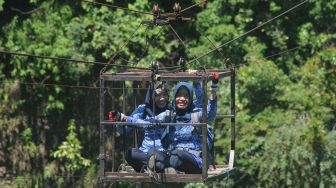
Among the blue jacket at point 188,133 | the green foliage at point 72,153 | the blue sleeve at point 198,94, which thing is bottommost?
the green foliage at point 72,153

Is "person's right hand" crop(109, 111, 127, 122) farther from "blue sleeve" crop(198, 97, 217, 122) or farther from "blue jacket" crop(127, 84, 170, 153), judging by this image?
"blue sleeve" crop(198, 97, 217, 122)

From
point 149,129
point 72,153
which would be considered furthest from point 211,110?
point 72,153

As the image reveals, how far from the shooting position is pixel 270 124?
1426cm

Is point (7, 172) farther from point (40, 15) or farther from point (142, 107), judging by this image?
point (142, 107)

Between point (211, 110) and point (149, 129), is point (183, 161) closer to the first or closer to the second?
point (149, 129)

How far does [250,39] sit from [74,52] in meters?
2.47

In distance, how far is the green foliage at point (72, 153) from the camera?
49.4 feet

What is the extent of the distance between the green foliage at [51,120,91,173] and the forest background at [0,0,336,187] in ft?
0.07

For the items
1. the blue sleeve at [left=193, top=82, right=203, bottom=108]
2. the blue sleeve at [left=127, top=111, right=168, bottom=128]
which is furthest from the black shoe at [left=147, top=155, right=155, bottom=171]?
the blue sleeve at [left=193, top=82, right=203, bottom=108]

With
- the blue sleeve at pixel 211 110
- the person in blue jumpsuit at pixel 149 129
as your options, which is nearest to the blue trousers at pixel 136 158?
the person in blue jumpsuit at pixel 149 129

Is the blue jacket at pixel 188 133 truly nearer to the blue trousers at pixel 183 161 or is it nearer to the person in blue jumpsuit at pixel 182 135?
the person in blue jumpsuit at pixel 182 135

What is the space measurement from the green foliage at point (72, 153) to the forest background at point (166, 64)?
0.07 feet

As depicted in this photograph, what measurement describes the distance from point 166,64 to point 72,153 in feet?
6.29

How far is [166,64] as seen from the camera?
613 inches
